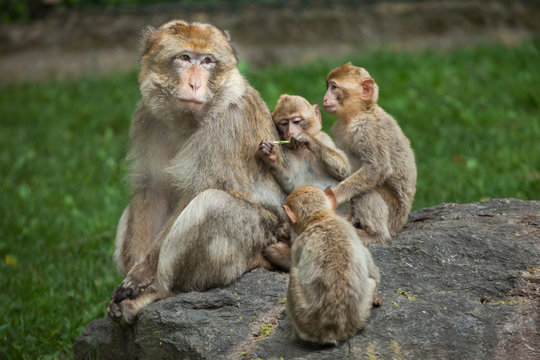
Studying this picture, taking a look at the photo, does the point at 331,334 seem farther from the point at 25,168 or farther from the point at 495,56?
the point at 495,56

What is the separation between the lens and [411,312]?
400cm

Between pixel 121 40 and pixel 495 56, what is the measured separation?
6577mm

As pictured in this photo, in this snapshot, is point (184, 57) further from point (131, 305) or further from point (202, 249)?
point (131, 305)

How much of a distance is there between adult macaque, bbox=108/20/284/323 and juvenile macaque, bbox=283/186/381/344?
0.77 meters

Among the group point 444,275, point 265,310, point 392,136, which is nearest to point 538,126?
point 392,136

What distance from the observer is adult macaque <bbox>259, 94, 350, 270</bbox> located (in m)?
5.03

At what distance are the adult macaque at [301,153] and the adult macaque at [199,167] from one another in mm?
96

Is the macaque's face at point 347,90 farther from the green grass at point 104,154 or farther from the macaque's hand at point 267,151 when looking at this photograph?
the green grass at point 104,154

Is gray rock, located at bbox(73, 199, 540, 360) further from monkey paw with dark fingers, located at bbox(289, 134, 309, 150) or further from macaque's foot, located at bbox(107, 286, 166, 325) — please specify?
monkey paw with dark fingers, located at bbox(289, 134, 309, 150)

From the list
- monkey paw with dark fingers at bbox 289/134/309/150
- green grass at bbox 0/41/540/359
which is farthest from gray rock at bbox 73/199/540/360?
green grass at bbox 0/41/540/359

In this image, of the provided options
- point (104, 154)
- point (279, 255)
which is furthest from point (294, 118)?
point (104, 154)

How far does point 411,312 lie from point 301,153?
1709 mm

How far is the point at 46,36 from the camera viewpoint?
12.8 metres

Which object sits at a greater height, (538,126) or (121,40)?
(121,40)
